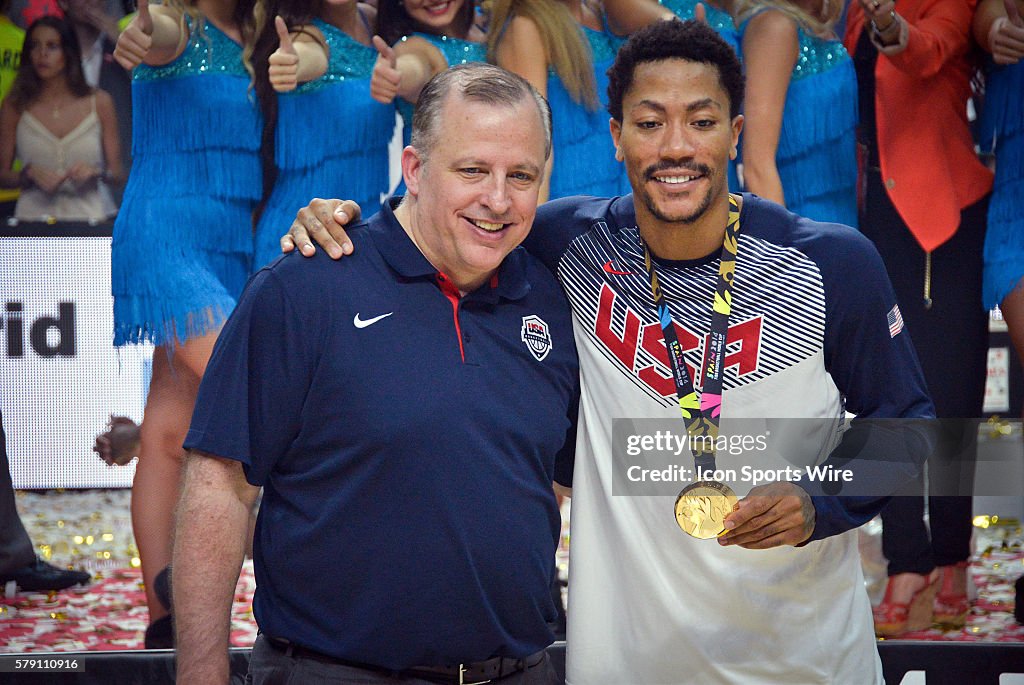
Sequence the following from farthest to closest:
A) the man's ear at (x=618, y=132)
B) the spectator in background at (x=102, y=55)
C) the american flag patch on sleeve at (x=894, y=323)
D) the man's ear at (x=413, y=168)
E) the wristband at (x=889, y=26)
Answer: the spectator in background at (x=102, y=55) < the wristband at (x=889, y=26) < the man's ear at (x=618, y=132) < the american flag patch on sleeve at (x=894, y=323) < the man's ear at (x=413, y=168)

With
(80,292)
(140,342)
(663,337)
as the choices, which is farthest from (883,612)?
(80,292)

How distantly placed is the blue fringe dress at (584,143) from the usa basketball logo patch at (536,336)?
43.0 inches

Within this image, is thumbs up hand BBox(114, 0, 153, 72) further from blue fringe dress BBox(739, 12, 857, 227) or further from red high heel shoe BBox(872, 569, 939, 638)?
red high heel shoe BBox(872, 569, 939, 638)

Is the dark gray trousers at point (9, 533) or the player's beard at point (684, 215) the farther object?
the dark gray trousers at point (9, 533)

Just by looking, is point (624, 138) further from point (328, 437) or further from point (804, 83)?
point (804, 83)

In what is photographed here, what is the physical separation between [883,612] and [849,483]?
1173 millimetres

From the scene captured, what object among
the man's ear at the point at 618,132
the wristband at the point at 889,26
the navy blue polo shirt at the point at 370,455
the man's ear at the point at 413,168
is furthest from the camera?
the wristband at the point at 889,26

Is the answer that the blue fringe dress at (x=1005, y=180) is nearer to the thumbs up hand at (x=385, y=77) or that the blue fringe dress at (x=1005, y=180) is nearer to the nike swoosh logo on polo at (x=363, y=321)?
the thumbs up hand at (x=385, y=77)

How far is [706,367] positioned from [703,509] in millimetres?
269

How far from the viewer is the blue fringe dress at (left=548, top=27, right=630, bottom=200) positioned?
288 cm

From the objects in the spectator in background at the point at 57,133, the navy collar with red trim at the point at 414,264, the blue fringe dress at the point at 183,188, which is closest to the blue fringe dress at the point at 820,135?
the navy collar with red trim at the point at 414,264

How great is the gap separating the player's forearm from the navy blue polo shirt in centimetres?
6

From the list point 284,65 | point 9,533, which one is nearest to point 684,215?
point 284,65

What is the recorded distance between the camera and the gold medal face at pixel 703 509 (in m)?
1.99
